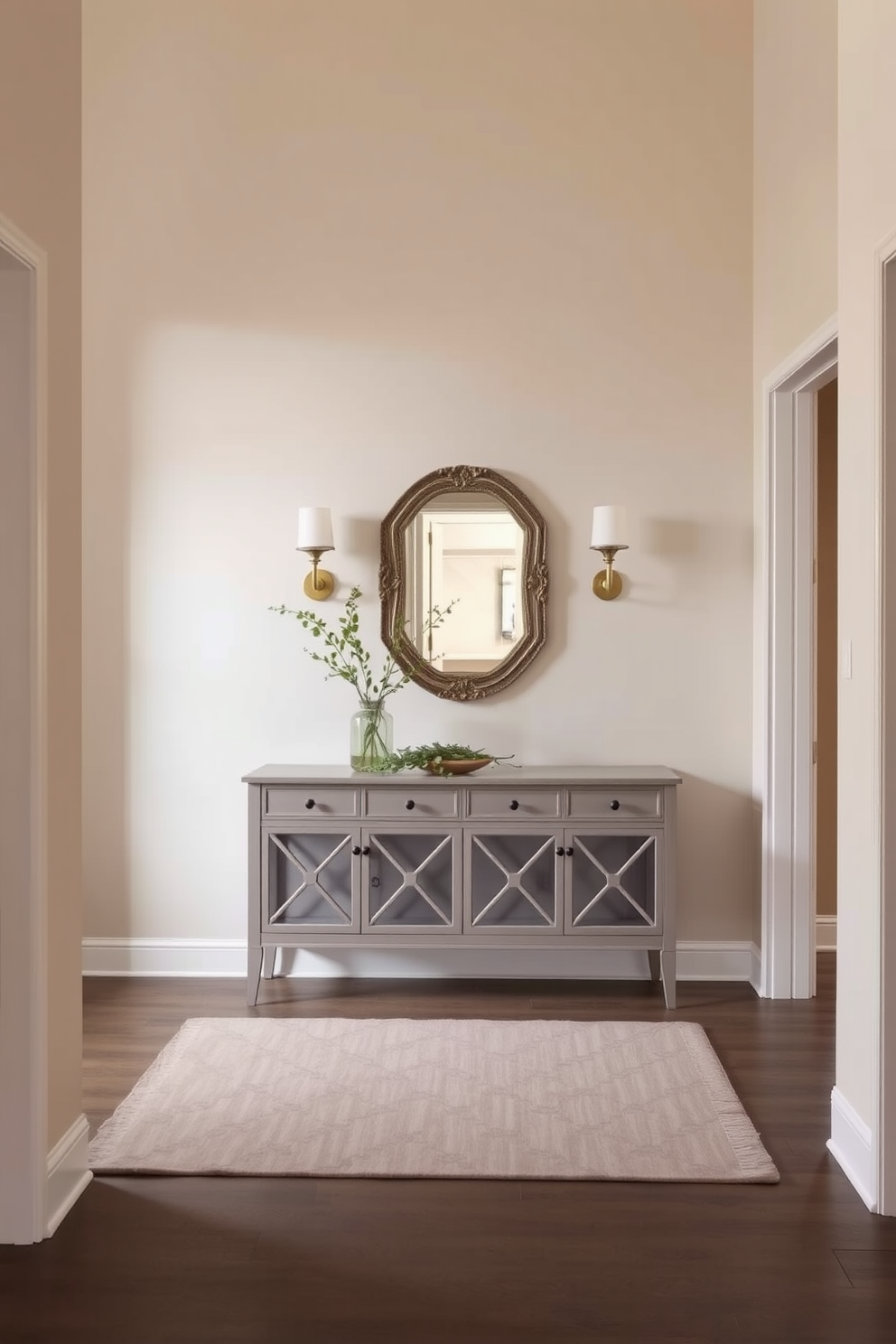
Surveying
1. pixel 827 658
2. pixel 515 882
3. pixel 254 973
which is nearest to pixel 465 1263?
pixel 515 882

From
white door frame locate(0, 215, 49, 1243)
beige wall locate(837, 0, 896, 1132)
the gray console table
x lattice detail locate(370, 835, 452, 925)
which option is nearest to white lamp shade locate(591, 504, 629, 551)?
the gray console table

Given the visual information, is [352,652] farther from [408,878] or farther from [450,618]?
[408,878]

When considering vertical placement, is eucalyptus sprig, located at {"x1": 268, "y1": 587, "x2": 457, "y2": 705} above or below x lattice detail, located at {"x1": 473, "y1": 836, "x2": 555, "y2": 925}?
above

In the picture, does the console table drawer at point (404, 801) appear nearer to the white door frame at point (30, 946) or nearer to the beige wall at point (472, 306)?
the beige wall at point (472, 306)

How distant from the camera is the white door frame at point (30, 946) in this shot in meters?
2.29

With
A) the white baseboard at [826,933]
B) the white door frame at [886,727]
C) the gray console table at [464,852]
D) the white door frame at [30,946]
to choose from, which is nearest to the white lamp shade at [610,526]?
the gray console table at [464,852]

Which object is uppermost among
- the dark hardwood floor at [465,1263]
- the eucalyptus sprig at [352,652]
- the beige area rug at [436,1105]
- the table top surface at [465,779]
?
the eucalyptus sprig at [352,652]

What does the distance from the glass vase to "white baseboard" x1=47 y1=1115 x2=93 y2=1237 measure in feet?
5.71

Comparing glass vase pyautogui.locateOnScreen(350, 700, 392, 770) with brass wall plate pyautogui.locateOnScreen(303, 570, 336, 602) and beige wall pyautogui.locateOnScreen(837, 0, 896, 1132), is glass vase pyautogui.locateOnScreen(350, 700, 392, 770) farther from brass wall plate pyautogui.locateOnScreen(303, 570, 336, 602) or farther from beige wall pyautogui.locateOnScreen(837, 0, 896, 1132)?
beige wall pyautogui.locateOnScreen(837, 0, 896, 1132)

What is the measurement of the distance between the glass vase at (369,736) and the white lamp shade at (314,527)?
0.62 metres

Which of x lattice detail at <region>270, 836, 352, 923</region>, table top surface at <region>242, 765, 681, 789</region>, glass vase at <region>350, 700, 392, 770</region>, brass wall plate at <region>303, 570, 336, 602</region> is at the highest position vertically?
brass wall plate at <region>303, 570, 336, 602</region>

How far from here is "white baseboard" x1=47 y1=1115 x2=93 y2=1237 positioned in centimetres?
236

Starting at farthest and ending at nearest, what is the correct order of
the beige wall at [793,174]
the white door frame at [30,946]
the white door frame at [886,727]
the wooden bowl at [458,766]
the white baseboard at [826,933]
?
the white baseboard at [826,933], the wooden bowl at [458,766], the beige wall at [793,174], the white door frame at [886,727], the white door frame at [30,946]

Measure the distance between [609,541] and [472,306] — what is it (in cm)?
108
